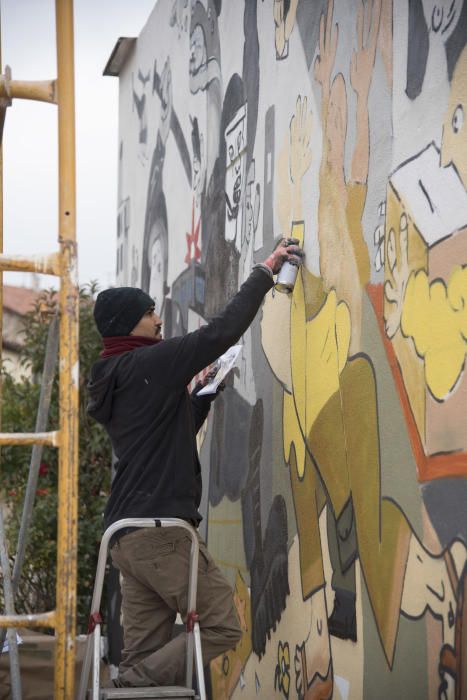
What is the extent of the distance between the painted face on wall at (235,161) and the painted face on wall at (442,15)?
90.2 inches

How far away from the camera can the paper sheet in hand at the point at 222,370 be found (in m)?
4.57

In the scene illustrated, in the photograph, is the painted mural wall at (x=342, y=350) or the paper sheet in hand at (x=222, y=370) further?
the paper sheet in hand at (x=222, y=370)

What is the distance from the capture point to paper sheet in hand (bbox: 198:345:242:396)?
4574mm

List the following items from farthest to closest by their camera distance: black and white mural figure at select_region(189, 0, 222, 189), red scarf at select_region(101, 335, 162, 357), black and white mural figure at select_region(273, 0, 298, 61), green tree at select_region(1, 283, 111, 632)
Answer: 1. green tree at select_region(1, 283, 111, 632)
2. black and white mural figure at select_region(189, 0, 222, 189)
3. black and white mural figure at select_region(273, 0, 298, 61)
4. red scarf at select_region(101, 335, 162, 357)

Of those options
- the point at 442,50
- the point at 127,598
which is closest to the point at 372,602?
the point at 127,598

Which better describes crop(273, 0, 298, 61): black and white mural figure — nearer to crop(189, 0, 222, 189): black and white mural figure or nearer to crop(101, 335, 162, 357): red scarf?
crop(189, 0, 222, 189): black and white mural figure

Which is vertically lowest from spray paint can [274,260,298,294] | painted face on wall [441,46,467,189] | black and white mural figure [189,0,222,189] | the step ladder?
the step ladder

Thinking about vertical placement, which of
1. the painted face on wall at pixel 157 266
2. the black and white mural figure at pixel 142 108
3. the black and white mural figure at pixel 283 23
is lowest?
the painted face on wall at pixel 157 266

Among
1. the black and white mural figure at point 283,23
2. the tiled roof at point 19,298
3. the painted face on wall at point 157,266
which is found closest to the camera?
the black and white mural figure at point 283,23

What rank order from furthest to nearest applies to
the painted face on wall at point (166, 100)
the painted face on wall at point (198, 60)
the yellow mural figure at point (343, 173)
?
the painted face on wall at point (166, 100)
the painted face on wall at point (198, 60)
the yellow mural figure at point (343, 173)

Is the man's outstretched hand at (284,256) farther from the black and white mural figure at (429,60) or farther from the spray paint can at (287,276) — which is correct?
the black and white mural figure at (429,60)

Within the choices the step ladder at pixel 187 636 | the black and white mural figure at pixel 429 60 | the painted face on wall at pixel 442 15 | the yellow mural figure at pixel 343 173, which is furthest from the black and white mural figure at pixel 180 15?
the step ladder at pixel 187 636

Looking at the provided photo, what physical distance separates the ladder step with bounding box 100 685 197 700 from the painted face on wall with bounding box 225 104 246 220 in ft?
9.30

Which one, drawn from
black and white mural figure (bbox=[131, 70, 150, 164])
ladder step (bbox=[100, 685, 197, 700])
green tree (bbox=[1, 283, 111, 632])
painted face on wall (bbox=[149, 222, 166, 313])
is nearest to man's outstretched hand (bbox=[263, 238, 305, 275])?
ladder step (bbox=[100, 685, 197, 700])
